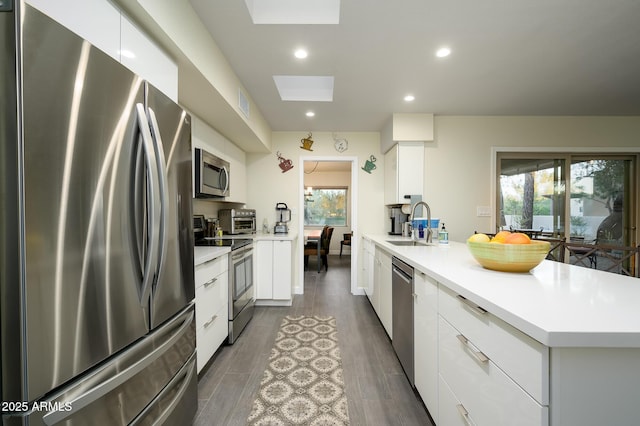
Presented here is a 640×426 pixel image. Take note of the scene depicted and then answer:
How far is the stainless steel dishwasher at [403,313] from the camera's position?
1.66 m

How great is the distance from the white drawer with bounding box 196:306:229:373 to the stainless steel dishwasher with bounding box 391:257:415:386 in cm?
143

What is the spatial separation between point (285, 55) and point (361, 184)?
2.22m

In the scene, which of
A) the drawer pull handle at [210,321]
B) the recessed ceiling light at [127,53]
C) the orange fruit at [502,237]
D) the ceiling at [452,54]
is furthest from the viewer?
the drawer pull handle at [210,321]

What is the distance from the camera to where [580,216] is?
133 inches

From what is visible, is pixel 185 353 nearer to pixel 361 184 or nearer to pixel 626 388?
pixel 626 388

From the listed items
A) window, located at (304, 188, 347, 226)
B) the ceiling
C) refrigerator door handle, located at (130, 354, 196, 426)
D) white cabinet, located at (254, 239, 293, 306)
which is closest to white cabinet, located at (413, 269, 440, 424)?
refrigerator door handle, located at (130, 354, 196, 426)

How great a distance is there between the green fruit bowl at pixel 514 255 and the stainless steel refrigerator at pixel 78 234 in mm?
1455

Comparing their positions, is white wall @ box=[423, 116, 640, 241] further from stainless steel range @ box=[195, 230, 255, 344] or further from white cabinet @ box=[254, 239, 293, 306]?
stainless steel range @ box=[195, 230, 255, 344]

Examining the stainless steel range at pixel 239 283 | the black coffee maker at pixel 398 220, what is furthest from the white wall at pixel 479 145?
the stainless steel range at pixel 239 283

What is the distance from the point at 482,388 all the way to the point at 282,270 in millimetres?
2513

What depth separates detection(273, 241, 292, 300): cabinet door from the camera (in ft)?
10.4

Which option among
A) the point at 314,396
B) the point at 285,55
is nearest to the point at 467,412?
the point at 314,396

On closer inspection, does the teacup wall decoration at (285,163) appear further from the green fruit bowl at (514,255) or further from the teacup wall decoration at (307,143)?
the green fruit bowl at (514,255)

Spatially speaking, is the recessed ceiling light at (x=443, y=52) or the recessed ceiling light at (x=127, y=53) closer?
the recessed ceiling light at (x=127, y=53)
